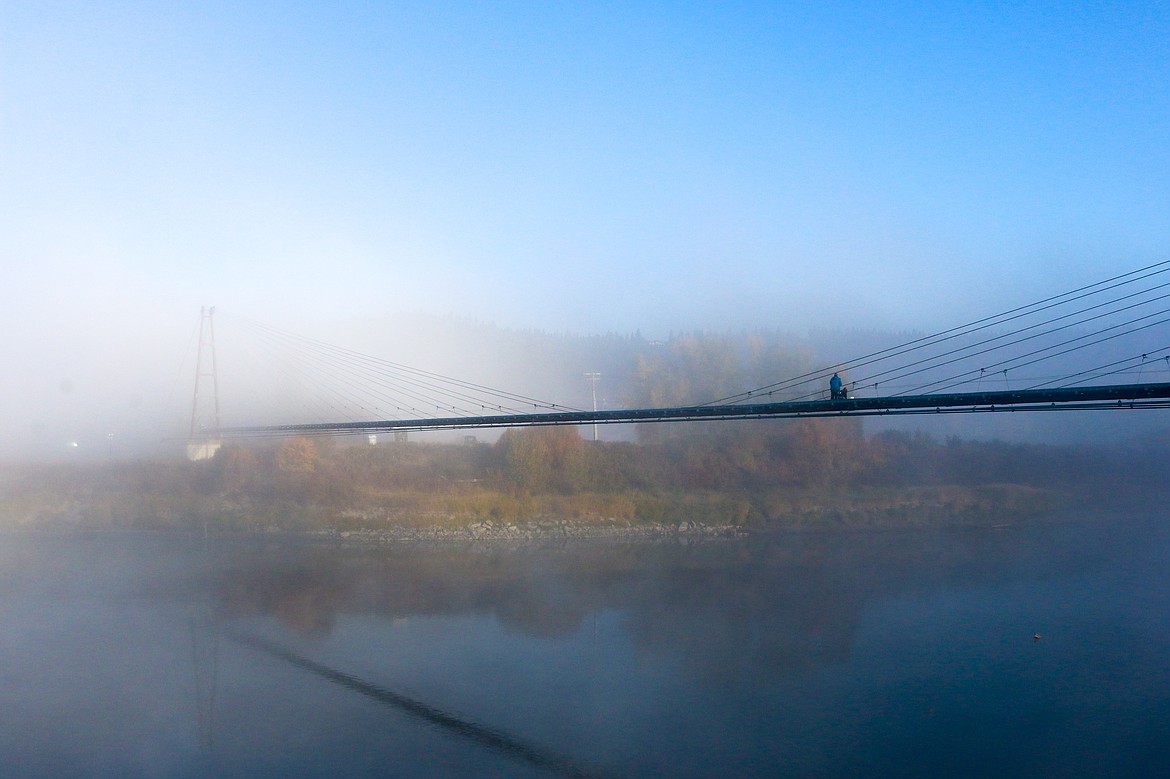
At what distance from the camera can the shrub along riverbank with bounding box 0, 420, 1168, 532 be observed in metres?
11.1

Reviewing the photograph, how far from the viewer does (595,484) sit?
11.7 meters

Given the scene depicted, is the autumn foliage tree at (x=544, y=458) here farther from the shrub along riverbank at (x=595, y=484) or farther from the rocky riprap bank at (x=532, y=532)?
the rocky riprap bank at (x=532, y=532)

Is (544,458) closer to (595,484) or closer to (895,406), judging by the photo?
(595,484)

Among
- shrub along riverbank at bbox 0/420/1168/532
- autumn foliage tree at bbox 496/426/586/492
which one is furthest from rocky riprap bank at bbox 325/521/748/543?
autumn foliage tree at bbox 496/426/586/492

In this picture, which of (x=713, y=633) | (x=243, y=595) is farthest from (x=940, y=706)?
(x=243, y=595)

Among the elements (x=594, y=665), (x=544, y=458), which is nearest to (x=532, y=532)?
(x=544, y=458)

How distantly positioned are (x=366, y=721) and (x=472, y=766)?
3.19 ft

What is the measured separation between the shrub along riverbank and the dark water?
168 cm

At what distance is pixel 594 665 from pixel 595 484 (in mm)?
6349

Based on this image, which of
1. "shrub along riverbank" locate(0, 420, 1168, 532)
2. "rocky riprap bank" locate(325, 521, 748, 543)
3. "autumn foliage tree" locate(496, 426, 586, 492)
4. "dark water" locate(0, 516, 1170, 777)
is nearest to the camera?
"dark water" locate(0, 516, 1170, 777)

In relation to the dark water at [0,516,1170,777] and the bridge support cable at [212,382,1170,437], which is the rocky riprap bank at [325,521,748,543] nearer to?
the dark water at [0,516,1170,777]

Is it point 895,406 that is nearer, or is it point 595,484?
point 895,406

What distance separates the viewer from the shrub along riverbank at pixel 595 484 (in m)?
11.1

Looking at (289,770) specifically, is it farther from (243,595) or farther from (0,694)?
(243,595)
